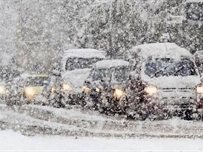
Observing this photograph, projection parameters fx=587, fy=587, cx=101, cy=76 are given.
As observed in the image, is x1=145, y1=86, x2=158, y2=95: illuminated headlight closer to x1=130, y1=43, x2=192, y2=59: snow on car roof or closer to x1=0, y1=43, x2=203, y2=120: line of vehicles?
x1=0, y1=43, x2=203, y2=120: line of vehicles

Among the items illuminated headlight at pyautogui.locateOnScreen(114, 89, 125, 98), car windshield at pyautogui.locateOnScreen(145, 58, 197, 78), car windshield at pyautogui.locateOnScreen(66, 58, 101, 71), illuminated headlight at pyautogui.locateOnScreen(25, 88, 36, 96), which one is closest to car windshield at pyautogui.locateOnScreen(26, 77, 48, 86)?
illuminated headlight at pyautogui.locateOnScreen(25, 88, 36, 96)

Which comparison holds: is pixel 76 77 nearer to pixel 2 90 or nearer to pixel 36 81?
pixel 36 81

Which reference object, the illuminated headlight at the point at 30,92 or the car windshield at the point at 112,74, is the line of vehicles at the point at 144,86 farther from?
the illuminated headlight at the point at 30,92

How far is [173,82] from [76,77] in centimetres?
622

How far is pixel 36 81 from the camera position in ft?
70.9

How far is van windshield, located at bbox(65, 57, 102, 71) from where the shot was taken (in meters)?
19.8

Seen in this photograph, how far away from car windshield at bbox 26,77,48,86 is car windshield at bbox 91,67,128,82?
4.19 m

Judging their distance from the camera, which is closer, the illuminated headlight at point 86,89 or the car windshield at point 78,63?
the illuminated headlight at point 86,89

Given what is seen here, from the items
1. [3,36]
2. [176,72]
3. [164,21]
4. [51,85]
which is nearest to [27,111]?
[51,85]

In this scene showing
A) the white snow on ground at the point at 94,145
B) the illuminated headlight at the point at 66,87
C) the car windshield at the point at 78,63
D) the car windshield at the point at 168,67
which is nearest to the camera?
the white snow on ground at the point at 94,145

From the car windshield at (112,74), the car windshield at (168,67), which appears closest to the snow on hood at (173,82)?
the car windshield at (168,67)

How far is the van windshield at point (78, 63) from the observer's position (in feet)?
64.9

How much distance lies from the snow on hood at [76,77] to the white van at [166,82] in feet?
14.6

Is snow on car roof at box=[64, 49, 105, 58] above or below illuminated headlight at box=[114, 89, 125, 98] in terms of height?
above
